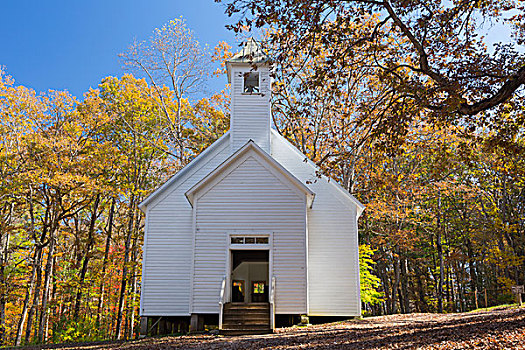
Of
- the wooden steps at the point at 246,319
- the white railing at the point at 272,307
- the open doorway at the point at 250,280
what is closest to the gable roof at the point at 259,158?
the white railing at the point at 272,307

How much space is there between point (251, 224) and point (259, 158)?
87.7 inches

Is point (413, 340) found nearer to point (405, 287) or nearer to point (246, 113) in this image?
point (246, 113)

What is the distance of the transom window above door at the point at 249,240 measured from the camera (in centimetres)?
1391

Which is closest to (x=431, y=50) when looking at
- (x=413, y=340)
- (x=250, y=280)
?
(x=413, y=340)

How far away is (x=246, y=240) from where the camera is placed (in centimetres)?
1400

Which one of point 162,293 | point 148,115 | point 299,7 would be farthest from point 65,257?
point 299,7

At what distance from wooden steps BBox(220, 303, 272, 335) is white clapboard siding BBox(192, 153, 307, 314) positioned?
654mm

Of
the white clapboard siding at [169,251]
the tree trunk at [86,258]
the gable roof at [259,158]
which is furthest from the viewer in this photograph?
the tree trunk at [86,258]

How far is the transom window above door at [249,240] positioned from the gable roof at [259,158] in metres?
1.88

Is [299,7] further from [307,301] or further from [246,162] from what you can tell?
[307,301]

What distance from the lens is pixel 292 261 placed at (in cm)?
1343

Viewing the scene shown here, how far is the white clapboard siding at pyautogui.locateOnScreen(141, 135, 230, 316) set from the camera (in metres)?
14.4

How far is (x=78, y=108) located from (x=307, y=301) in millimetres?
15249

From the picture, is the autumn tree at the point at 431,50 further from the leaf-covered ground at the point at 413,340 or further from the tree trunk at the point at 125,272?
the tree trunk at the point at 125,272
